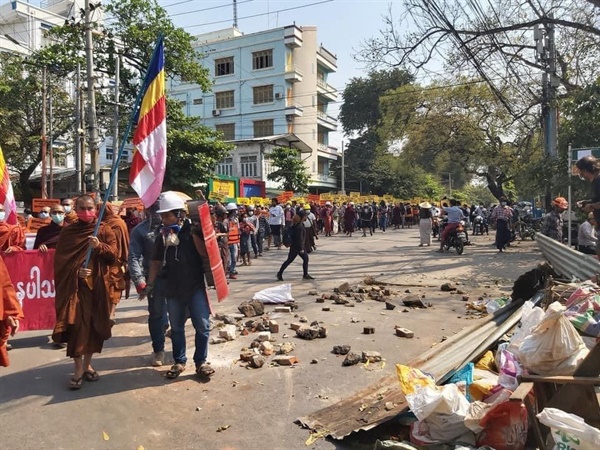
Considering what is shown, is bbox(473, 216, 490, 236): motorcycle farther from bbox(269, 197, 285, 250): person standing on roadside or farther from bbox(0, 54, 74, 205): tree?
bbox(0, 54, 74, 205): tree

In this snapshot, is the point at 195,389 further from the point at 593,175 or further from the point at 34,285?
the point at 593,175

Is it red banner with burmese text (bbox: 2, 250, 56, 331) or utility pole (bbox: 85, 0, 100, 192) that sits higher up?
utility pole (bbox: 85, 0, 100, 192)

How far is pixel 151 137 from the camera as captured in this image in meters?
4.73

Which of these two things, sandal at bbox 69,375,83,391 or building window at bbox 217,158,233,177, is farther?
building window at bbox 217,158,233,177

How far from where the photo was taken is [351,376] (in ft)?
Answer: 15.3

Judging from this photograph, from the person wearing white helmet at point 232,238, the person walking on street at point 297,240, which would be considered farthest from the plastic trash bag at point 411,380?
the person wearing white helmet at point 232,238

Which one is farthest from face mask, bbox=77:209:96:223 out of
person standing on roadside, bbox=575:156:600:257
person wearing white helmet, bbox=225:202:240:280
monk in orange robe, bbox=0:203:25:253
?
person wearing white helmet, bbox=225:202:240:280

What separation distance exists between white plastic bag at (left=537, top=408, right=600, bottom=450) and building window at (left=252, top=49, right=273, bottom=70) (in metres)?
42.6

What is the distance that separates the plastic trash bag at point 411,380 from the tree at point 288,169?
29782mm

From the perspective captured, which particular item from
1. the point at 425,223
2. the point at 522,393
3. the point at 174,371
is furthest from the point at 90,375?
the point at 425,223

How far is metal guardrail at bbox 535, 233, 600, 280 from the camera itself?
5957 millimetres

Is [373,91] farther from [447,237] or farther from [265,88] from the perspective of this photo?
[447,237]

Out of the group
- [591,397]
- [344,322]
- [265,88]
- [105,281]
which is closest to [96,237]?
[105,281]

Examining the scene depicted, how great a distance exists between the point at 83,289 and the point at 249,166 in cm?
3208
